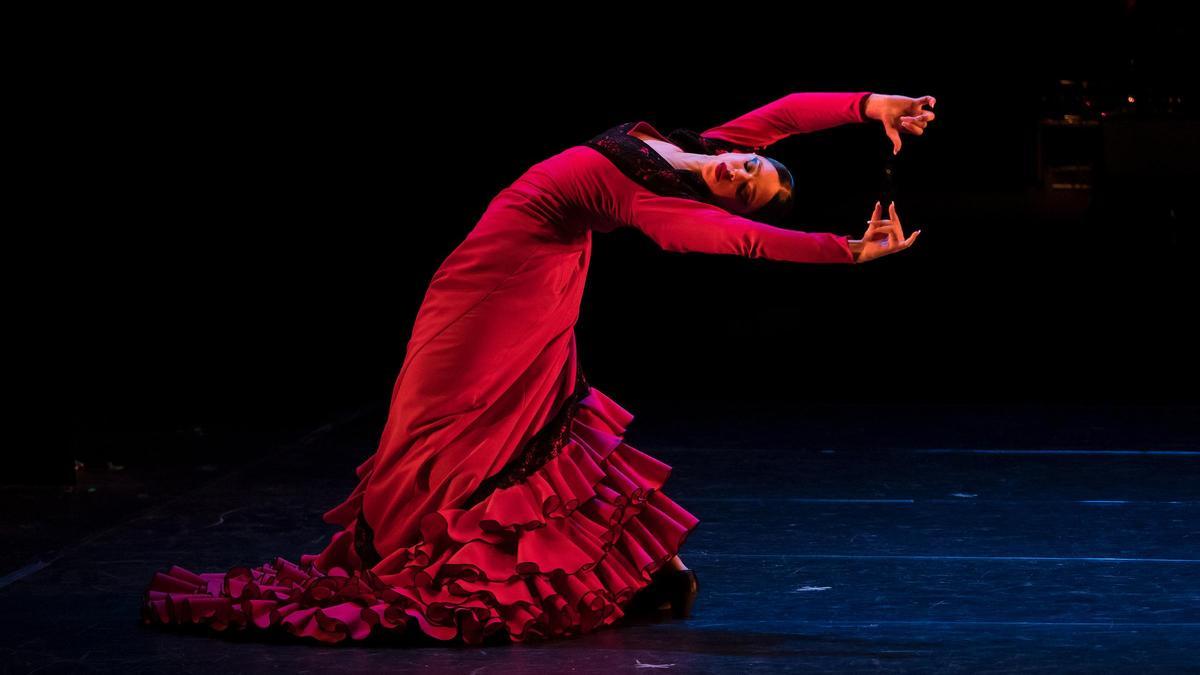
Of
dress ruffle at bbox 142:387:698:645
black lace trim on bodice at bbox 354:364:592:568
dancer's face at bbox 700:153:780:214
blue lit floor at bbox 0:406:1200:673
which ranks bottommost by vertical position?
blue lit floor at bbox 0:406:1200:673

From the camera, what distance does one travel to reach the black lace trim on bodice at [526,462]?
2.57 metres

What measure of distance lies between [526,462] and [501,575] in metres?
0.21

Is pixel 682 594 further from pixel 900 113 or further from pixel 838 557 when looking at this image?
pixel 900 113

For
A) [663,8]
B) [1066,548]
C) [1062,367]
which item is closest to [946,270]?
[1062,367]

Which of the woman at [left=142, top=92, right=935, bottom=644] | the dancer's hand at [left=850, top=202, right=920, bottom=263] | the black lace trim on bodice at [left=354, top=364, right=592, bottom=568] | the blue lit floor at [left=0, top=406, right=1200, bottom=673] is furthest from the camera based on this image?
the black lace trim on bodice at [left=354, top=364, right=592, bottom=568]

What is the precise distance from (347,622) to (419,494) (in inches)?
10.8

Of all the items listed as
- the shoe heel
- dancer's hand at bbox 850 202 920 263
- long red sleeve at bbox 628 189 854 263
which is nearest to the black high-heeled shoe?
the shoe heel

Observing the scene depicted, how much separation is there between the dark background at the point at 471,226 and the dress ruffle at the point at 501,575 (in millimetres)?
2456

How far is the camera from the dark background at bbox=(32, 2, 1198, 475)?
18.0ft

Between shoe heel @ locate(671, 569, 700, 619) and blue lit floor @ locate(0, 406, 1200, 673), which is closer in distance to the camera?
blue lit floor @ locate(0, 406, 1200, 673)

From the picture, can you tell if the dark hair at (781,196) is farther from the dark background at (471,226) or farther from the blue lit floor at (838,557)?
the dark background at (471,226)

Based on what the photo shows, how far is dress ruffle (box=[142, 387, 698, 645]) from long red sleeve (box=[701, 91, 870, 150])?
22.5 inches

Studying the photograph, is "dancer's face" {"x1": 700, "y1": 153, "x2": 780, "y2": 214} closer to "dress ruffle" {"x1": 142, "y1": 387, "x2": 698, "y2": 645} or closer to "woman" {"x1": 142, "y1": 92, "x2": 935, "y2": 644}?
"woman" {"x1": 142, "y1": 92, "x2": 935, "y2": 644}

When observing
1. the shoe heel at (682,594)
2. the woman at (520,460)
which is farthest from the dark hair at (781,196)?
the shoe heel at (682,594)
